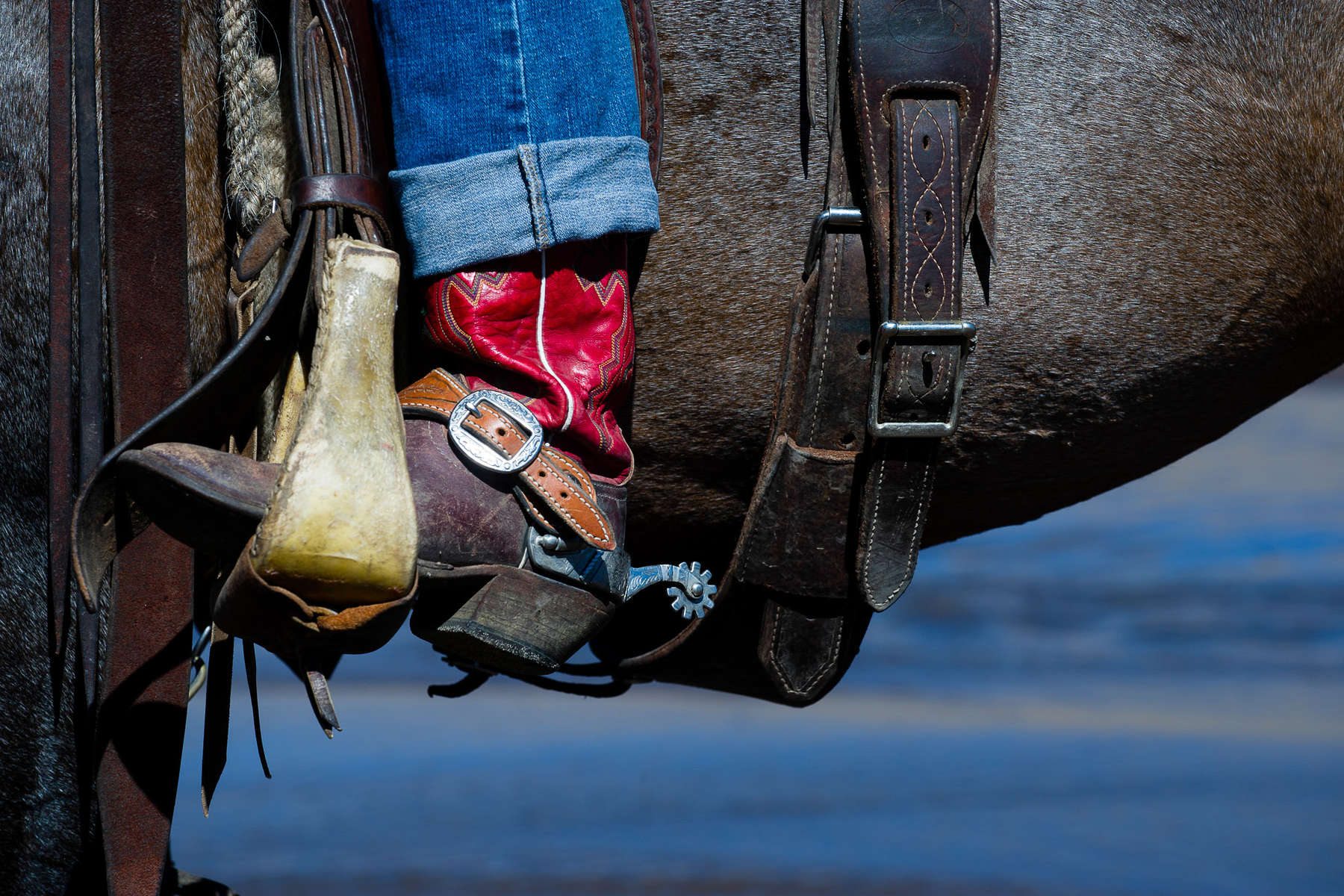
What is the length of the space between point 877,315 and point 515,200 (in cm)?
46

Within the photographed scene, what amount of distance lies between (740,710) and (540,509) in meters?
4.65

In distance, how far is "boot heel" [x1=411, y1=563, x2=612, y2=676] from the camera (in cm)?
138

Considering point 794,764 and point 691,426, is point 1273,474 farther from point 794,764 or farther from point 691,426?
point 691,426

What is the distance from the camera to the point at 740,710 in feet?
19.3

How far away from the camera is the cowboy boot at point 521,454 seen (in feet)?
4.49

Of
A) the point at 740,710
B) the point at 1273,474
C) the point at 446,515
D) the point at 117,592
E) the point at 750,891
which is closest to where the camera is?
the point at 446,515

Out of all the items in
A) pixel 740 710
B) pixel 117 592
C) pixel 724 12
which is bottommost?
pixel 740 710

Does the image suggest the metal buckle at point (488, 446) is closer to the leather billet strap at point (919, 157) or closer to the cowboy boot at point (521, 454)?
the cowboy boot at point (521, 454)

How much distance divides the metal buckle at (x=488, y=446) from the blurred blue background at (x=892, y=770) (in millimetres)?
2488

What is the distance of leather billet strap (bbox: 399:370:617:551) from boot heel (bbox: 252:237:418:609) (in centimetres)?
10

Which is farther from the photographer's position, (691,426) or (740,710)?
(740,710)

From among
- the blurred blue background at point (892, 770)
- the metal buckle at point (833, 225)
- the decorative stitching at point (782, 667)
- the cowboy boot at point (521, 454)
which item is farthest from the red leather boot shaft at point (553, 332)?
the blurred blue background at point (892, 770)

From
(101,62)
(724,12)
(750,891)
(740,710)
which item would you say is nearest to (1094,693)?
(740,710)

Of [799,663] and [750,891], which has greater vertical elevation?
[799,663]
